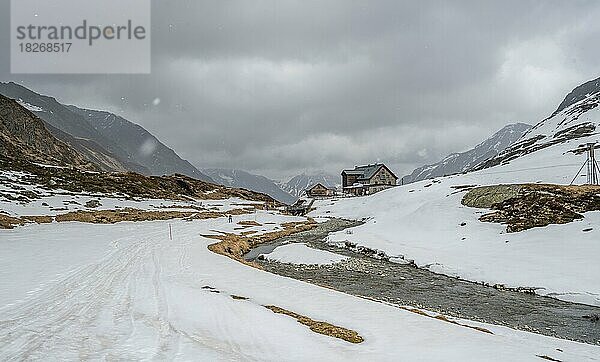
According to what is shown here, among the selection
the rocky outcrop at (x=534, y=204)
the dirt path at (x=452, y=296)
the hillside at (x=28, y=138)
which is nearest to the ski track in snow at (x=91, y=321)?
the dirt path at (x=452, y=296)

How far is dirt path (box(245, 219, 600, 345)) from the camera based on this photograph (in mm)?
16109

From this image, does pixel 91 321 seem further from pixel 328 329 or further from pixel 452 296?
pixel 452 296

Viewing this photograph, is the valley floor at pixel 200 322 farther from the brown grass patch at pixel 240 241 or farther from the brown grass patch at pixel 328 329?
the brown grass patch at pixel 240 241

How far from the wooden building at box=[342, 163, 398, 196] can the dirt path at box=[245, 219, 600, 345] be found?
85209 millimetres

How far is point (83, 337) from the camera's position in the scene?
10172mm

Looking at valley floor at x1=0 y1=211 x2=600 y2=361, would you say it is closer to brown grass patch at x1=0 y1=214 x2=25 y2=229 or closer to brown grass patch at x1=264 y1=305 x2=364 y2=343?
brown grass patch at x1=264 y1=305 x2=364 y2=343

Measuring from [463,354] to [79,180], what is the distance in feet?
282

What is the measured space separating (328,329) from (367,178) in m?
108

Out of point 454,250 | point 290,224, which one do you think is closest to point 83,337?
point 454,250

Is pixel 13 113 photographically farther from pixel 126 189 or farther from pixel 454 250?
pixel 454 250

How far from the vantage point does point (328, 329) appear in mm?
12352

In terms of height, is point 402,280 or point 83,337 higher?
point 83,337

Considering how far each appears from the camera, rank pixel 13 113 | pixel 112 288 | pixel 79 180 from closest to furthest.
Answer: pixel 112 288
pixel 79 180
pixel 13 113

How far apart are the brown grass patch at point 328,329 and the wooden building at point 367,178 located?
100172mm
